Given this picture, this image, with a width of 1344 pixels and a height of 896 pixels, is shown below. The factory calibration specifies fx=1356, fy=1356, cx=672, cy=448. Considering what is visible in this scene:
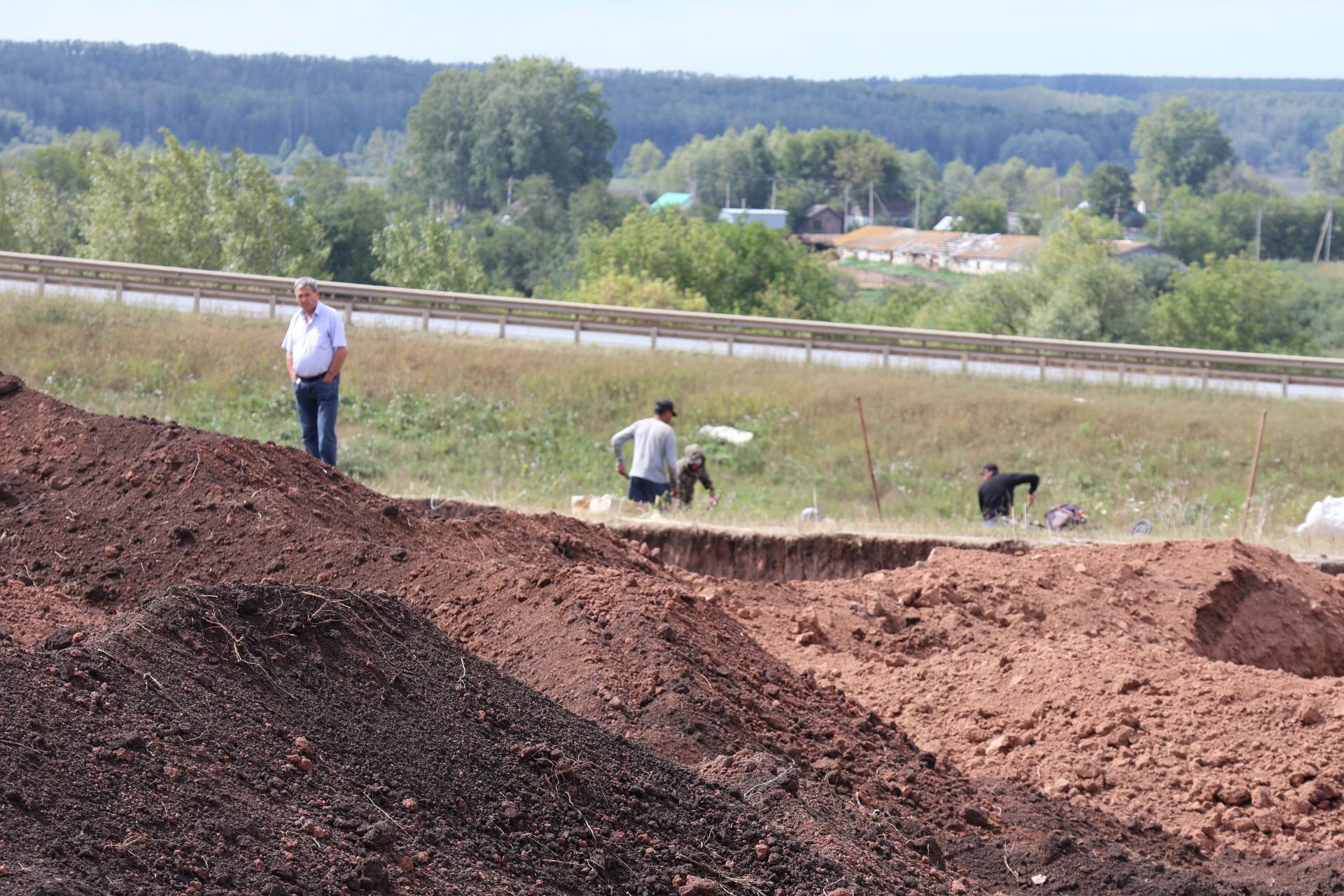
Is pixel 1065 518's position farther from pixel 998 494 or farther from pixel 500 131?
pixel 500 131

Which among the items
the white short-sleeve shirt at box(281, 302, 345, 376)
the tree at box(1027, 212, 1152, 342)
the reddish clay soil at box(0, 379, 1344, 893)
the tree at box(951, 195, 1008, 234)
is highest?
the white short-sleeve shirt at box(281, 302, 345, 376)

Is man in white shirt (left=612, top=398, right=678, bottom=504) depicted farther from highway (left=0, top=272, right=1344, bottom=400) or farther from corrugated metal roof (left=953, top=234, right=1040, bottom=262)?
corrugated metal roof (left=953, top=234, right=1040, bottom=262)

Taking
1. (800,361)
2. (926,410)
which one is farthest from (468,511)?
(800,361)

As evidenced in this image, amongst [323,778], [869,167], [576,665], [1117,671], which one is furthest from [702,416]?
[869,167]

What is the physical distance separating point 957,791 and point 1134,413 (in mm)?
16034

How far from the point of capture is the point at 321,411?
1027 centimetres

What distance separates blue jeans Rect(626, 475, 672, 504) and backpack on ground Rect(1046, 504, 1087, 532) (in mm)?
3848

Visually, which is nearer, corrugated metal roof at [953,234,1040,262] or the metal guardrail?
the metal guardrail

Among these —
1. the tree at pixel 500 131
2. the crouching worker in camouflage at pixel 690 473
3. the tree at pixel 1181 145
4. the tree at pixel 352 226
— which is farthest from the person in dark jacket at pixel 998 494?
the tree at pixel 1181 145

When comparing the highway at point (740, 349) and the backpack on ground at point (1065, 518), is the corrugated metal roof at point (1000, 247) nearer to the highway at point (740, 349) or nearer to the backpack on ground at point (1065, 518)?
the highway at point (740, 349)

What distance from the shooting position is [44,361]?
20.0 m

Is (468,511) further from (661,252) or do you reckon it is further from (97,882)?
(661,252)

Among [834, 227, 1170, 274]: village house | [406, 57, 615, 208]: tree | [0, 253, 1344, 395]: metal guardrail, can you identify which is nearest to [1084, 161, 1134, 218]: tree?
[834, 227, 1170, 274]: village house

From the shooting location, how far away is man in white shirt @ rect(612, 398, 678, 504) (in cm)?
1195
